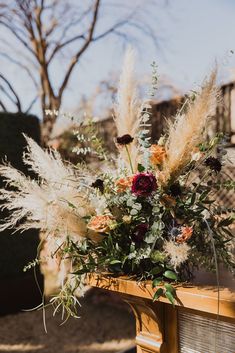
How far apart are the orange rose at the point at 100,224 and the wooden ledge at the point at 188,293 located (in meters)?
0.18

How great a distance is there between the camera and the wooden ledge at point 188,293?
3.51ft

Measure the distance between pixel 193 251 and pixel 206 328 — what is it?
0.23 meters

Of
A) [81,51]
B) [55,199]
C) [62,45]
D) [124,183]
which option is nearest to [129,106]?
[124,183]

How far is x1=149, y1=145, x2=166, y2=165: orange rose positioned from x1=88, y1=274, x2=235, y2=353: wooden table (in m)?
0.38

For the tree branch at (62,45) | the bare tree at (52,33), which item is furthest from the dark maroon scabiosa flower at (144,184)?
the tree branch at (62,45)

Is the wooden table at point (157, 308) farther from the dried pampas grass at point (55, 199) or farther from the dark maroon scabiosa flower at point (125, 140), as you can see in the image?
the dark maroon scabiosa flower at point (125, 140)

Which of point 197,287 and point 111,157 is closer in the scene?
point 197,287

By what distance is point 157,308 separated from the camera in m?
1.35

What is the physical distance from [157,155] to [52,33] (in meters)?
7.93

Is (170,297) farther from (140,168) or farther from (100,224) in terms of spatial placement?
(140,168)

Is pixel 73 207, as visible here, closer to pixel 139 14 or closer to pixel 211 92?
pixel 211 92

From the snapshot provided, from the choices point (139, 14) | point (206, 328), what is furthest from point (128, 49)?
point (139, 14)

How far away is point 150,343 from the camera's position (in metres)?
1.40

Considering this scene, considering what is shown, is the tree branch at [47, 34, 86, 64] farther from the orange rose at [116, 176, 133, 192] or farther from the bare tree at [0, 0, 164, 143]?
the orange rose at [116, 176, 133, 192]
